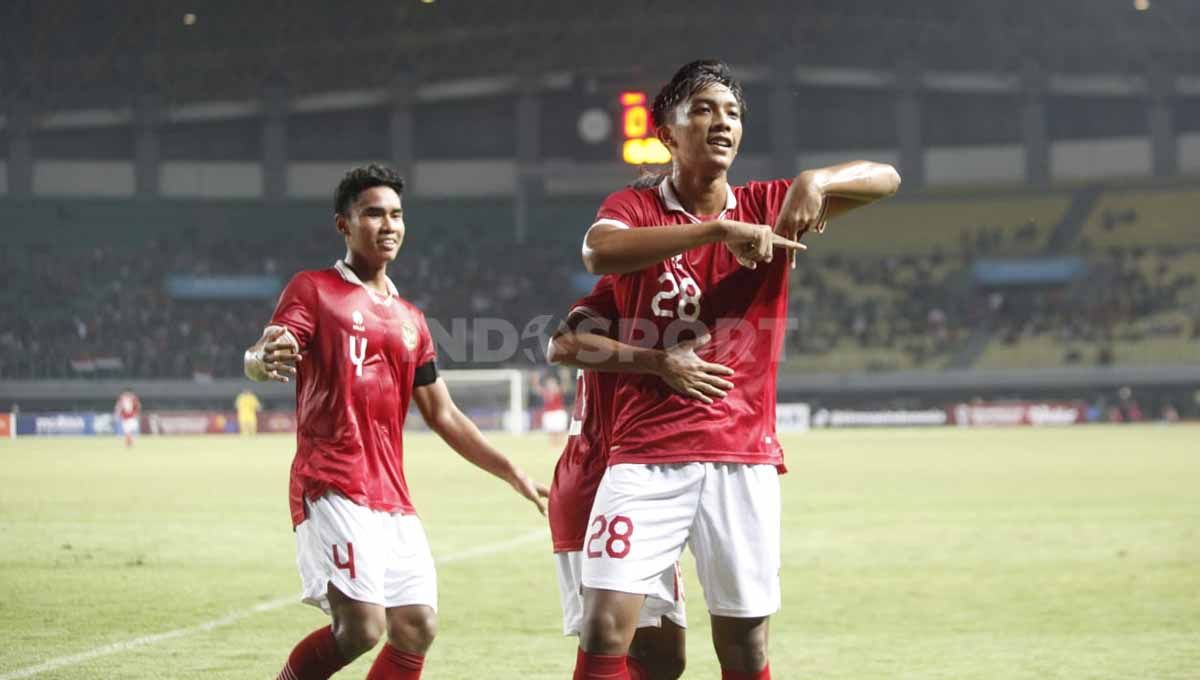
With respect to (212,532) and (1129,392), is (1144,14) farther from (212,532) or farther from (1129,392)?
(212,532)

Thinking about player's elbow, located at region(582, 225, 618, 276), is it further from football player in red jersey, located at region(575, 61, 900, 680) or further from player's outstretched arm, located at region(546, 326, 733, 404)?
player's outstretched arm, located at region(546, 326, 733, 404)

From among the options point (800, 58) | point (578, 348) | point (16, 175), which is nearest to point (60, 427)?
point (16, 175)

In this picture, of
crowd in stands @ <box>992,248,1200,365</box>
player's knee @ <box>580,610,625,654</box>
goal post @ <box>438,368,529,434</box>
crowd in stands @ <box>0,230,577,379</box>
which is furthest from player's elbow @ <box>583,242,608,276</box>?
crowd in stands @ <box>992,248,1200,365</box>

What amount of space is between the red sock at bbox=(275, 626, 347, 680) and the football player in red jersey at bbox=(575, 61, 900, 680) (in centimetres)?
129

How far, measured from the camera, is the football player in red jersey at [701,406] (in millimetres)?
4086

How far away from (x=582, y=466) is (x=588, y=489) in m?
0.08

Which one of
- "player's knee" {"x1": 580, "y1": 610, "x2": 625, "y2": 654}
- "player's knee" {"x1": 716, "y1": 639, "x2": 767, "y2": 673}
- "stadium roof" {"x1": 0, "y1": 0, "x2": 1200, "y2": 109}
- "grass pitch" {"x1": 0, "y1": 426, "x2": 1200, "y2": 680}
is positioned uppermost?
"stadium roof" {"x1": 0, "y1": 0, "x2": 1200, "y2": 109}

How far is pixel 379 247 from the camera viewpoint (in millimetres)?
5367

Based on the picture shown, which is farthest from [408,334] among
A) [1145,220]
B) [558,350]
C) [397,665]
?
[1145,220]

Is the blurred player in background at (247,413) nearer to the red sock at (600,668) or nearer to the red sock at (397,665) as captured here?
the red sock at (397,665)

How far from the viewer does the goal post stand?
132 ft

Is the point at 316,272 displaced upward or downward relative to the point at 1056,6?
downward

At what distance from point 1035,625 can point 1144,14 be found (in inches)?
1916

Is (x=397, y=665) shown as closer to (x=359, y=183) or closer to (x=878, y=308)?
(x=359, y=183)
